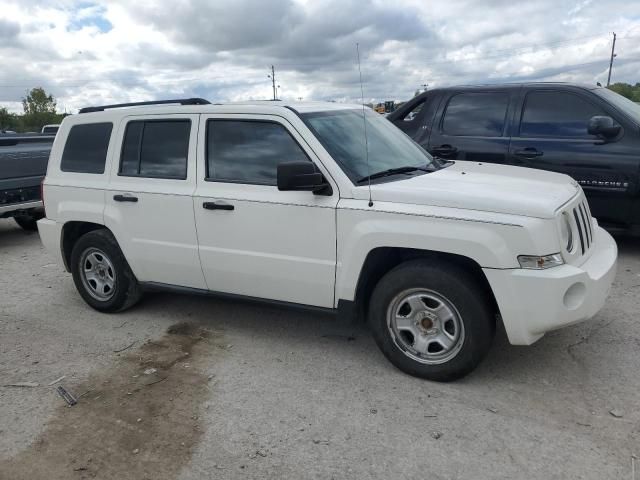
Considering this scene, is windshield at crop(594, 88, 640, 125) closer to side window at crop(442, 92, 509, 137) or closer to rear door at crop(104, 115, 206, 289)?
side window at crop(442, 92, 509, 137)

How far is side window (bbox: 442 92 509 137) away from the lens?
21.7 ft

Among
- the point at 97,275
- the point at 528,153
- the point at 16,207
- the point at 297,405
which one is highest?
the point at 528,153

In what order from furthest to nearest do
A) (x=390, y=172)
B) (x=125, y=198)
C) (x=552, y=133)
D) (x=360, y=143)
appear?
1. (x=552, y=133)
2. (x=125, y=198)
3. (x=360, y=143)
4. (x=390, y=172)

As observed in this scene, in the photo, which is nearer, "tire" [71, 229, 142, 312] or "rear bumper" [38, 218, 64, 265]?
"tire" [71, 229, 142, 312]

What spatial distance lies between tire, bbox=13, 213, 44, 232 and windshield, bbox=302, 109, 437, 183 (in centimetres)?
673

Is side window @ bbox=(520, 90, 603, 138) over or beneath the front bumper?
over

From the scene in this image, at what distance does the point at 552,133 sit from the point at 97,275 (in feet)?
16.3

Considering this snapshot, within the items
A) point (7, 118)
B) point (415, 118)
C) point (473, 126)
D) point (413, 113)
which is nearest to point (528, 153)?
point (473, 126)

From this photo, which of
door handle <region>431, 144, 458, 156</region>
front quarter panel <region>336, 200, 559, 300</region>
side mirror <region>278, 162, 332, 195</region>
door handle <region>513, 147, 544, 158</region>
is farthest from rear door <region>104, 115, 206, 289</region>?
door handle <region>513, 147, 544, 158</region>

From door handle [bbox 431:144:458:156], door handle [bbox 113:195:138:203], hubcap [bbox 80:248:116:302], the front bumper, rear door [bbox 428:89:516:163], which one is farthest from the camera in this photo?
door handle [bbox 431:144:458:156]

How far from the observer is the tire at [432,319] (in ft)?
11.3

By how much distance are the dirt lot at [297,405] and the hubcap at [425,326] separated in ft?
0.70

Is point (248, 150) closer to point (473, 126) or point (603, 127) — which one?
point (473, 126)

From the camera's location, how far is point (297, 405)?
3494 millimetres
